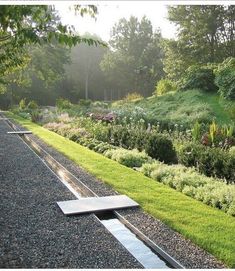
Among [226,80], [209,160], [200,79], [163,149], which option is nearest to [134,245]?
[209,160]

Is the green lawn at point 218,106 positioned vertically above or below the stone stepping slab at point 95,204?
above

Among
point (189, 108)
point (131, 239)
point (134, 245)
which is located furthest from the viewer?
point (189, 108)

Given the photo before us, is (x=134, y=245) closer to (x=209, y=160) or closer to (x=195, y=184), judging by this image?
(x=195, y=184)

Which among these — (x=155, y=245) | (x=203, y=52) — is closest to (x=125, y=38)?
(x=203, y=52)

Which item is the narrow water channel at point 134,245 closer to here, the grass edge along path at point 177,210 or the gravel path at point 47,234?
the gravel path at point 47,234

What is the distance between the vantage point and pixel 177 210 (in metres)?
5.89

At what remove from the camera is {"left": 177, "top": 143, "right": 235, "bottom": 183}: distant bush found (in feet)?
25.3

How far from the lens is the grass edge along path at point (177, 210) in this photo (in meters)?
4.65

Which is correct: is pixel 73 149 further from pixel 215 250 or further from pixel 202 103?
pixel 202 103

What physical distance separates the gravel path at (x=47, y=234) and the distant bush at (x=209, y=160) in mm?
2941

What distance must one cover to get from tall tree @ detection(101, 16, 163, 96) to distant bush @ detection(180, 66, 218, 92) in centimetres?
2328

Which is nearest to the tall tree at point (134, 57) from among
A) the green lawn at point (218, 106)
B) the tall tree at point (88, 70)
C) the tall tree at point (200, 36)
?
the tall tree at point (88, 70)

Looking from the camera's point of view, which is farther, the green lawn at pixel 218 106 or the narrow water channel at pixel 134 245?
the green lawn at pixel 218 106

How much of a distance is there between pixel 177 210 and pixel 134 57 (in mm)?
48306
